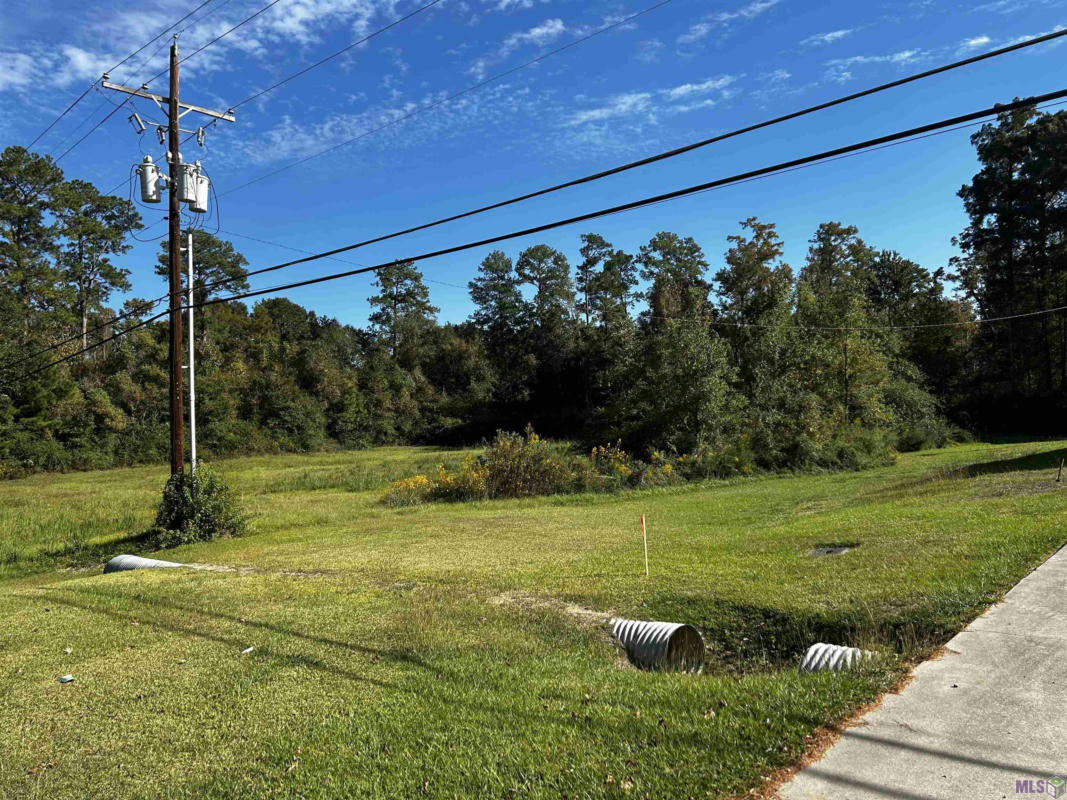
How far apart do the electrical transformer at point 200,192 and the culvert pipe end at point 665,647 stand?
45.7 feet

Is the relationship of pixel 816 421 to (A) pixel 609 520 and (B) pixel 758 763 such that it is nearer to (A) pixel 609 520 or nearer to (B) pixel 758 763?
(A) pixel 609 520

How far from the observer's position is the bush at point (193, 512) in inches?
592

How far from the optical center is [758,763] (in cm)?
339

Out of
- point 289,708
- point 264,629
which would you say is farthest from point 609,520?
point 289,708

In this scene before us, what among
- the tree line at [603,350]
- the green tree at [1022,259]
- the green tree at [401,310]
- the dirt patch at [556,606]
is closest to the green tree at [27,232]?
the tree line at [603,350]

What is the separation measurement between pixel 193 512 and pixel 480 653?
11.9 metres

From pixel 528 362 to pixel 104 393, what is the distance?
1189 inches

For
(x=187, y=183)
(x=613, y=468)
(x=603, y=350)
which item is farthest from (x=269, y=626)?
(x=603, y=350)

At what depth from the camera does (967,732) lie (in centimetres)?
355

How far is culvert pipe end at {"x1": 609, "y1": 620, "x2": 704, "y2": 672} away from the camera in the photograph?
17.9 feet

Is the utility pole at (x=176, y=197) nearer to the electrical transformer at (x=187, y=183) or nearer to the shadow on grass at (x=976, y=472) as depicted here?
the electrical transformer at (x=187, y=183)

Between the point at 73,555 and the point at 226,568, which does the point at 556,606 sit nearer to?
the point at 226,568

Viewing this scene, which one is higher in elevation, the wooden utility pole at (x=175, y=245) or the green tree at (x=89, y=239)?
the green tree at (x=89, y=239)

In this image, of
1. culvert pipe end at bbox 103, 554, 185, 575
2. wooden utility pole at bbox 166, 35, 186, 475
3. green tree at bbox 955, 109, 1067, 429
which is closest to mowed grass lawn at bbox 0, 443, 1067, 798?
culvert pipe end at bbox 103, 554, 185, 575
